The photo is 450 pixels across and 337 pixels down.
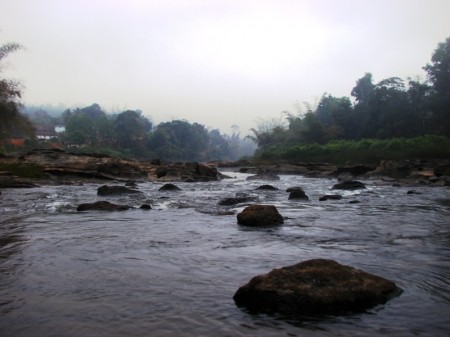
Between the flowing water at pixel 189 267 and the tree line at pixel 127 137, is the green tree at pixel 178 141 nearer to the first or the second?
the tree line at pixel 127 137

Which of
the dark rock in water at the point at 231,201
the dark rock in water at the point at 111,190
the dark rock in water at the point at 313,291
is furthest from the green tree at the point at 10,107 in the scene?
the dark rock in water at the point at 313,291

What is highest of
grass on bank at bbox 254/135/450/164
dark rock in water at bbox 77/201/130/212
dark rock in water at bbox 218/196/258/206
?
grass on bank at bbox 254/135/450/164

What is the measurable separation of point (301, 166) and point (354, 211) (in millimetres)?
33051

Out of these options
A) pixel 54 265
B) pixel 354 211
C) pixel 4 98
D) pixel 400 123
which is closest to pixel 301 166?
pixel 400 123

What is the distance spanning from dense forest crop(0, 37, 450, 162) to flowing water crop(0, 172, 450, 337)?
2077 centimetres

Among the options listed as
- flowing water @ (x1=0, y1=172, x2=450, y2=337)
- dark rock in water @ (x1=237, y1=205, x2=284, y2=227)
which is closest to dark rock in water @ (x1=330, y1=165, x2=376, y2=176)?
flowing water @ (x1=0, y1=172, x2=450, y2=337)

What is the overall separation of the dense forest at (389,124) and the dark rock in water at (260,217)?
1535 inches

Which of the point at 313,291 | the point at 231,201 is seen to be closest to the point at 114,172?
the point at 231,201

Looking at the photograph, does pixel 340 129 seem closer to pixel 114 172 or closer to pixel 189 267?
pixel 114 172

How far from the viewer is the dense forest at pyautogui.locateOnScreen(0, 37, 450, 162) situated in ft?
141

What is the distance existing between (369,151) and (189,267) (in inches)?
1800

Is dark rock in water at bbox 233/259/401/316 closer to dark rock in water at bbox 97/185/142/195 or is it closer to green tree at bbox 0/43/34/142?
dark rock in water at bbox 97/185/142/195

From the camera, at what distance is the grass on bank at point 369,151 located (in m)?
43.3

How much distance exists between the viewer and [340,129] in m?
62.1
